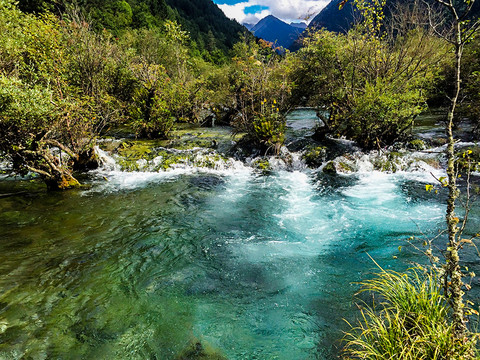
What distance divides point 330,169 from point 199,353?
1230cm

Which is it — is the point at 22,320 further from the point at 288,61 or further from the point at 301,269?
the point at 288,61

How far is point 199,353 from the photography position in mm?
4289

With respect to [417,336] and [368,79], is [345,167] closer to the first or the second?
[368,79]

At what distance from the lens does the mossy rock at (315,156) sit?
15570mm

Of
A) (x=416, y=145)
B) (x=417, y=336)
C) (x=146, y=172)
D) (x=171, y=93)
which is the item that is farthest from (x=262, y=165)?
(x=417, y=336)

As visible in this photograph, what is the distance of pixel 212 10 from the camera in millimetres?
186000

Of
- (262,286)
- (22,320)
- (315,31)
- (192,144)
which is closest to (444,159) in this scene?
(315,31)

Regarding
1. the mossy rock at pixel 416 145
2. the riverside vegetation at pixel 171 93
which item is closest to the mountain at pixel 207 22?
the riverside vegetation at pixel 171 93

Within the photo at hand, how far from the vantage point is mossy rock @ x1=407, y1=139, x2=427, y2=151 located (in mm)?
15799

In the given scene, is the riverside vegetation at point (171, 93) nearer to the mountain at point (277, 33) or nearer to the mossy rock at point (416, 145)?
the mossy rock at point (416, 145)

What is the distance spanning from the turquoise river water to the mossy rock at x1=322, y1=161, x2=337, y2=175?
229 centimetres

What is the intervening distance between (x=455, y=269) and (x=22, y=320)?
7.09 metres

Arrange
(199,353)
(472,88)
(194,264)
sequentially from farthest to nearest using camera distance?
(472,88) < (194,264) < (199,353)

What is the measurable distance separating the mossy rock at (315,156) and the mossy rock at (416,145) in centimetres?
528
